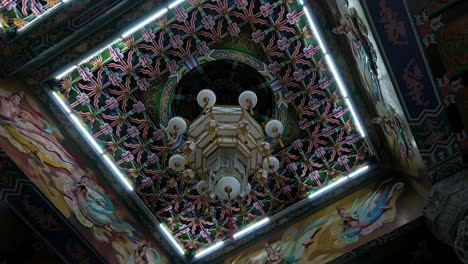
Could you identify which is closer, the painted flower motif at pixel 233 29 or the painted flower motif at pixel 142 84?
the painted flower motif at pixel 233 29

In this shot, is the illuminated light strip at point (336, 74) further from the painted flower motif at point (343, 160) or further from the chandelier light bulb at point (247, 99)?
the chandelier light bulb at point (247, 99)

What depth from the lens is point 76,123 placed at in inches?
281

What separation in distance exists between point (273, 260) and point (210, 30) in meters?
3.12

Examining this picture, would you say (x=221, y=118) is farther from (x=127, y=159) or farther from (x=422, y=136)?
(x=422, y=136)

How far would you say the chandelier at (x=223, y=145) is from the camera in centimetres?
659

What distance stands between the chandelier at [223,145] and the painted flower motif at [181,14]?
Result: 934 mm

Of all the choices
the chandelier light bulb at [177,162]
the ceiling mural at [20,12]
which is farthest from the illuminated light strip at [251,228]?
the ceiling mural at [20,12]

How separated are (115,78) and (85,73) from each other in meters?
0.37

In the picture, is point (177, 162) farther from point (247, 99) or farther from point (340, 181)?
point (340, 181)

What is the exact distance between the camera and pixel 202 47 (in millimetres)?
7070

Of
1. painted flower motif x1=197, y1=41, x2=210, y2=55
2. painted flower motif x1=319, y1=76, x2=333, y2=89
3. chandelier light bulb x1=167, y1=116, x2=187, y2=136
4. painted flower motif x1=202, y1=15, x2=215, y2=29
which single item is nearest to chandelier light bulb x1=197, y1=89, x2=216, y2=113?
chandelier light bulb x1=167, y1=116, x2=187, y2=136

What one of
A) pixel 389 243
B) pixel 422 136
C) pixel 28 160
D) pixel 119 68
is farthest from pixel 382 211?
pixel 28 160

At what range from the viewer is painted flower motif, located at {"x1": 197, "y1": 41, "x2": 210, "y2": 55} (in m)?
7.04

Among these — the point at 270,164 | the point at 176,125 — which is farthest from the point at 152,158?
the point at 270,164
